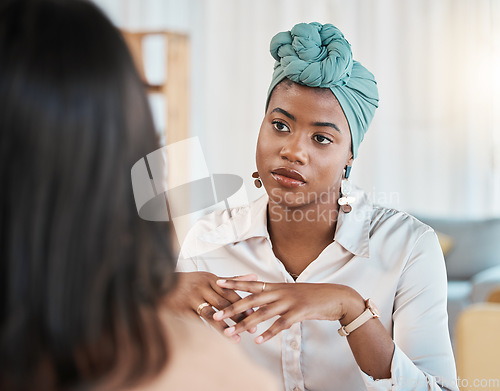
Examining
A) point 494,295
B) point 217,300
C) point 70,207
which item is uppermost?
point 70,207

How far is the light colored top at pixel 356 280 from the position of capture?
106 cm

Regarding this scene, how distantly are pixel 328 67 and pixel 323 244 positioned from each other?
38cm

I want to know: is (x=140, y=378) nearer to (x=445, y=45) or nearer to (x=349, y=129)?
(x=349, y=129)

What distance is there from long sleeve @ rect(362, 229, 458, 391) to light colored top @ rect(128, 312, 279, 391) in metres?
0.53

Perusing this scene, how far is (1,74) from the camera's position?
1.27ft

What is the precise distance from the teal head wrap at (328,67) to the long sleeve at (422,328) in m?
0.29

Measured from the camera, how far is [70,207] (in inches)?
15.8

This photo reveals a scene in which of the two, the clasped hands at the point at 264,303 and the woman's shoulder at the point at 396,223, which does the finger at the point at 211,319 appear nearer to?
the clasped hands at the point at 264,303

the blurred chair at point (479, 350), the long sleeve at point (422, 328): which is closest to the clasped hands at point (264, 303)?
the long sleeve at point (422, 328)

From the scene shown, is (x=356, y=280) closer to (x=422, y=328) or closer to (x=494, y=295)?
(x=422, y=328)

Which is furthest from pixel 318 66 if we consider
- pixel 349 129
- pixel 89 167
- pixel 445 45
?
pixel 445 45

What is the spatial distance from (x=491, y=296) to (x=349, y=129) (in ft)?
6.46

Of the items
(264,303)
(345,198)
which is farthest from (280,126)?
(264,303)

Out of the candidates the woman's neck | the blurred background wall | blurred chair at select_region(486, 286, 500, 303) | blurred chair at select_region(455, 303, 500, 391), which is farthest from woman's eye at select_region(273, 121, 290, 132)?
the blurred background wall
